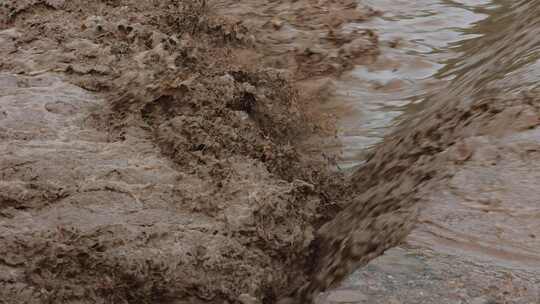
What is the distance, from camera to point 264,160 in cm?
330

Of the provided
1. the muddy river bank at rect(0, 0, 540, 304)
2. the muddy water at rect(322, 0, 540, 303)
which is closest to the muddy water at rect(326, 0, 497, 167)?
the muddy river bank at rect(0, 0, 540, 304)

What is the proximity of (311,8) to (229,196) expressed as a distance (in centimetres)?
285

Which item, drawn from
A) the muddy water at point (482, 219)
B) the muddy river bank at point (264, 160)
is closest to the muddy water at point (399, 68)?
the muddy river bank at point (264, 160)

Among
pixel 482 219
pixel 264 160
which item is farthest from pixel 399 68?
pixel 482 219

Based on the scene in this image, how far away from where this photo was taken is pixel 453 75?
3986mm

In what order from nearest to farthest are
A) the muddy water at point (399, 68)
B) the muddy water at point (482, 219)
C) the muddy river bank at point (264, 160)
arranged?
the muddy water at point (482, 219), the muddy river bank at point (264, 160), the muddy water at point (399, 68)

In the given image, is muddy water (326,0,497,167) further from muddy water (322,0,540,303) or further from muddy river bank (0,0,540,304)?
muddy water (322,0,540,303)

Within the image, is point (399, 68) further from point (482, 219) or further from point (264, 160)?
point (482, 219)

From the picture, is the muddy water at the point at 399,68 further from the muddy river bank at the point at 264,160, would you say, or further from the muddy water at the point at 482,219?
the muddy water at the point at 482,219

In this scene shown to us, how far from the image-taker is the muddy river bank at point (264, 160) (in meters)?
2.01

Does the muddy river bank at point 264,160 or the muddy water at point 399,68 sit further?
the muddy water at point 399,68

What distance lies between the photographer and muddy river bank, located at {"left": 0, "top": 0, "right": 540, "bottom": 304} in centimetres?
201

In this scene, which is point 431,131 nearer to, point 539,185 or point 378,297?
point 539,185

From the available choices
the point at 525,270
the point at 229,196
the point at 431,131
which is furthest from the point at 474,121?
the point at 229,196
